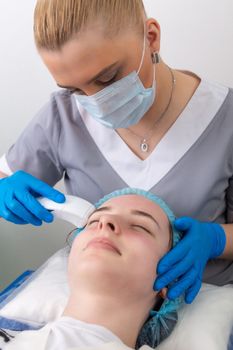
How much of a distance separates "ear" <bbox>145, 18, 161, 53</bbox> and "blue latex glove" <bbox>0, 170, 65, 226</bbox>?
44 centimetres

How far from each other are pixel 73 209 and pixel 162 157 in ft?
0.97

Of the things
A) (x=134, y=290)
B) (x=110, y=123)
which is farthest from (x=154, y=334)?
(x=110, y=123)

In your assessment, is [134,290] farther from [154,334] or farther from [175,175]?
[175,175]

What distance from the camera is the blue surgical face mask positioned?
1095 millimetres

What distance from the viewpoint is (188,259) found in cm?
116

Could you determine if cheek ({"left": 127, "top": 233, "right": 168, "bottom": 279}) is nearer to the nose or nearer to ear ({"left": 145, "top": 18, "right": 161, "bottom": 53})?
the nose

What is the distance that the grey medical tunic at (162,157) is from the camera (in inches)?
50.1

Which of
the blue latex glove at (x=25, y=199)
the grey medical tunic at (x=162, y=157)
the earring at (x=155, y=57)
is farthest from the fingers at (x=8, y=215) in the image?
the earring at (x=155, y=57)

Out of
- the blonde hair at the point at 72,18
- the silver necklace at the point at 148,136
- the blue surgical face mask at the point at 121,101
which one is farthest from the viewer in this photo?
the silver necklace at the point at 148,136

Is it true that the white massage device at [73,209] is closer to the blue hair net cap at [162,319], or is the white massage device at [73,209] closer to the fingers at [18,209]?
the fingers at [18,209]

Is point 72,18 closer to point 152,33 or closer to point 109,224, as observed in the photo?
point 152,33

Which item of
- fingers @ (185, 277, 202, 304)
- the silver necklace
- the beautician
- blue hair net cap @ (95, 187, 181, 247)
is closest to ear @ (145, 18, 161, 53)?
the beautician

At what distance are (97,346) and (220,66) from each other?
1.06m

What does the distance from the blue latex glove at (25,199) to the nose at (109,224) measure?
0.49 feet
